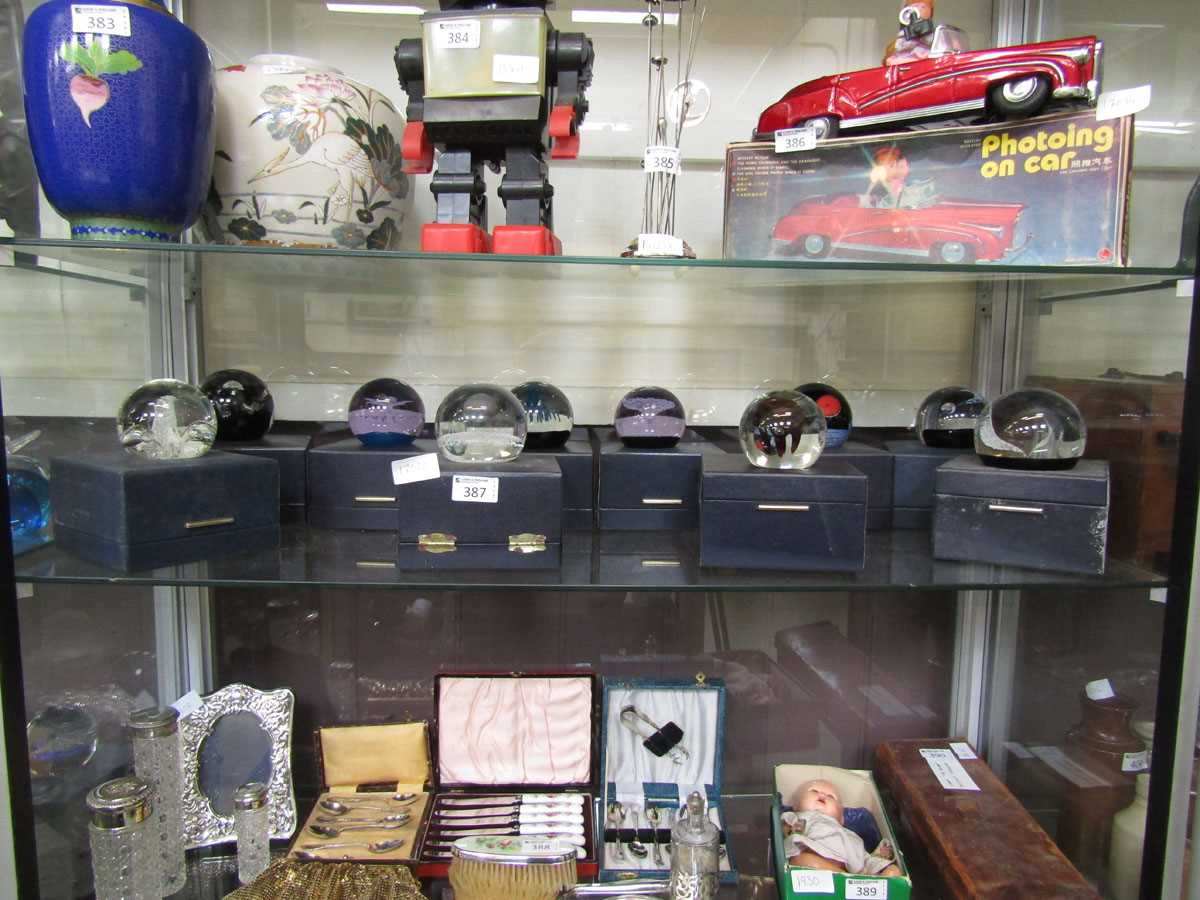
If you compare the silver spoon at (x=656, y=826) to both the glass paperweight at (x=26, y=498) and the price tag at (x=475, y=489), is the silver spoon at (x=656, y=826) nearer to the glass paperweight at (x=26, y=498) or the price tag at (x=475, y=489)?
the price tag at (x=475, y=489)

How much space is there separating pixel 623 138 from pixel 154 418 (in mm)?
789

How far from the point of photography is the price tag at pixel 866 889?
36.3 inches

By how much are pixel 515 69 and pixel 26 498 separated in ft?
2.56

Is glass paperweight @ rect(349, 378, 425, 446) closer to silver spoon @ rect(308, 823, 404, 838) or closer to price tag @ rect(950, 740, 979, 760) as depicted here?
silver spoon @ rect(308, 823, 404, 838)

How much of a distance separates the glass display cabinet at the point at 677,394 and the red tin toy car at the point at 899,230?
0.04 m

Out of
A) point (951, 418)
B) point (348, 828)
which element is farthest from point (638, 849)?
point (951, 418)

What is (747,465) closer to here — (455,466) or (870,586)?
(870,586)

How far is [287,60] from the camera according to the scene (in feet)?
3.21

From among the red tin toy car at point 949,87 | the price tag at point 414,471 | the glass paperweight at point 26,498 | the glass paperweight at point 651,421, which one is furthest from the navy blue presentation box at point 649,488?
the glass paperweight at point 26,498

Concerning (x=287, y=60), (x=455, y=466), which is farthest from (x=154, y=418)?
(x=287, y=60)

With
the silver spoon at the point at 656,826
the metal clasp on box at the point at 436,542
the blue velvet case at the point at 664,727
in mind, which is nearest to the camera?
the metal clasp on box at the point at 436,542

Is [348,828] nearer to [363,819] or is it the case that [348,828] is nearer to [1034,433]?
[363,819]

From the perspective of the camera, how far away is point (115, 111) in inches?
32.8

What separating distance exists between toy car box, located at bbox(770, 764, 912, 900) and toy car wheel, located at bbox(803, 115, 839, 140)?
0.89m
